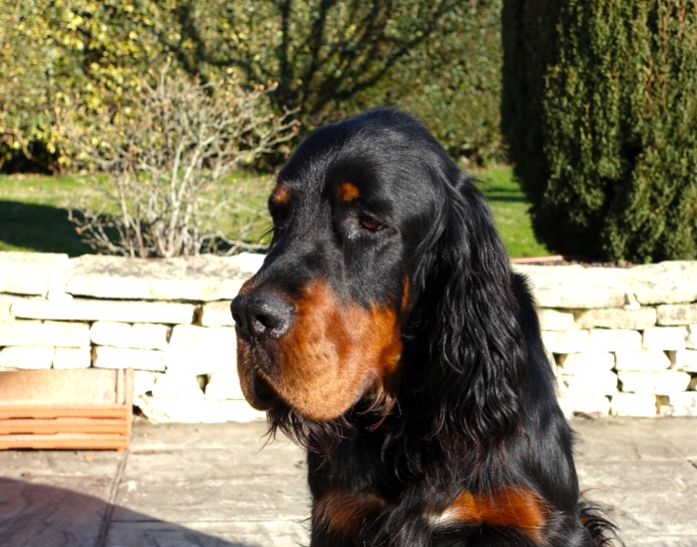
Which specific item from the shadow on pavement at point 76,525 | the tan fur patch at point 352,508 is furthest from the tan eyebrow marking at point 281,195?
the shadow on pavement at point 76,525

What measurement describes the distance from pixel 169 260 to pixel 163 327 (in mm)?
451

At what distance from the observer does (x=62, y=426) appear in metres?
4.58

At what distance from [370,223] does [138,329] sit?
9.08 feet

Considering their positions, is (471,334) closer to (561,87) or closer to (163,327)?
(163,327)

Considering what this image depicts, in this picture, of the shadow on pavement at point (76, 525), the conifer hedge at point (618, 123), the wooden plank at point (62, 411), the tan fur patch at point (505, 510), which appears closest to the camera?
the tan fur patch at point (505, 510)

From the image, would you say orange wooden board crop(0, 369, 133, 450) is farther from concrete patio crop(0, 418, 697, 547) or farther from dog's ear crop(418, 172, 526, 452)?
dog's ear crop(418, 172, 526, 452)

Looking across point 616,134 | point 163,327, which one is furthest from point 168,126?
point 616,134

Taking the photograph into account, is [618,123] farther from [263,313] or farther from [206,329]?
[263,313]

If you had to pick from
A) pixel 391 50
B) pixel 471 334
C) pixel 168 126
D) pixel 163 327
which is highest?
pixel 471 334

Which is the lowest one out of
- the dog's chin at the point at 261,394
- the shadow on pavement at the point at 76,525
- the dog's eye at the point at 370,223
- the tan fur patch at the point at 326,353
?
the shadow on pavement at the point at 76,525

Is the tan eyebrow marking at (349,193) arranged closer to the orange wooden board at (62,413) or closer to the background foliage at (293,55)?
the orange wooden board at (62,413)

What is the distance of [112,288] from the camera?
4934 mm

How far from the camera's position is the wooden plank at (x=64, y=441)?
4590mm

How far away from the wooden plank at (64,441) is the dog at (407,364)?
2.09 m
